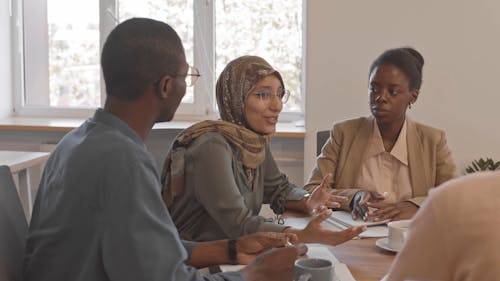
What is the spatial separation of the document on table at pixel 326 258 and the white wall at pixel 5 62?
116 inches

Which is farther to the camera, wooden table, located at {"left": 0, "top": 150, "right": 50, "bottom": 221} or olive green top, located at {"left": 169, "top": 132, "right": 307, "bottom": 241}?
wooden table, located at {"left": 0, "top": 150, "right": 50, "bottom": 221}

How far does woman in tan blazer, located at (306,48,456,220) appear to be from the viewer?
2.29 metres

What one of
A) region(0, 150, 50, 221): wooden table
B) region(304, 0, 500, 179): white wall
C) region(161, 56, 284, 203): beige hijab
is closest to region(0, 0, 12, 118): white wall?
region(0, 150, 50, 221): wooden table

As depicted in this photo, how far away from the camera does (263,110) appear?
205 centimetres

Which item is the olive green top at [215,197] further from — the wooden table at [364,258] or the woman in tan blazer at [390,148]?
the woman in tan blazer at [390,148]

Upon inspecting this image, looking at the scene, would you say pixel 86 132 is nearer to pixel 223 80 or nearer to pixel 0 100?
pixel 223 80

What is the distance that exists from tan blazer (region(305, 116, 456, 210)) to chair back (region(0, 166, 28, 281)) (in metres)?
1.15

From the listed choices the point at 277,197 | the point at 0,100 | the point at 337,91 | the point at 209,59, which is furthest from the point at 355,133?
the point at 0,100

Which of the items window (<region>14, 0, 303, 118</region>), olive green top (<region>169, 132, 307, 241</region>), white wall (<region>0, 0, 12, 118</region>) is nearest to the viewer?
olive green top (<region>169, 132, 307, 241</region>)

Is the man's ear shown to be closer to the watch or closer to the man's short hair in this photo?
Result: the man's short hair

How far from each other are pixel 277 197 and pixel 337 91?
1441 millimetres

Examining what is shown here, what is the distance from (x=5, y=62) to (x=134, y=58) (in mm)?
3025

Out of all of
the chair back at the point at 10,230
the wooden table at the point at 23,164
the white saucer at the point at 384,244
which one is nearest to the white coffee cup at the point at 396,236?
the white saucer at the point at 384,244

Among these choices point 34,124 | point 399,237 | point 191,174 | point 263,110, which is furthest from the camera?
point 34,124
